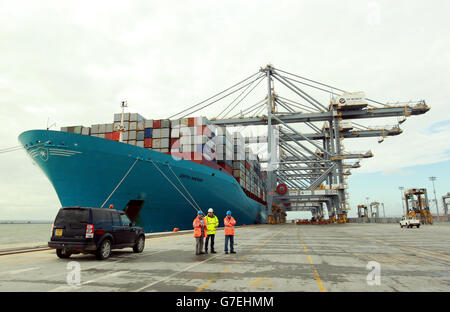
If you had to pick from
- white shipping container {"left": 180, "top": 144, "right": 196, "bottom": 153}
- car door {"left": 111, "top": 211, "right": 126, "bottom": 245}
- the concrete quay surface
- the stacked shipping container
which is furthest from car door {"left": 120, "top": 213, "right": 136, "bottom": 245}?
white shipping container {"left": 180, "top": 144, "right": 196, "bottom": 153}

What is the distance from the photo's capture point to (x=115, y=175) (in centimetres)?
1939

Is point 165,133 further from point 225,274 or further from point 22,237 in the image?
point 22,237

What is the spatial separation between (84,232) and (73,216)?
73 cm

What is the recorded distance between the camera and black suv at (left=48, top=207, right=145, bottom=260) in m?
9.05

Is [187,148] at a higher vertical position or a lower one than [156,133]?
lower

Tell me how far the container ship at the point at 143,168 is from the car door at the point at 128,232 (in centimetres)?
859

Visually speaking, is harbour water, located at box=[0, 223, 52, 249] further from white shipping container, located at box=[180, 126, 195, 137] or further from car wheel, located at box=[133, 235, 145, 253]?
white shipping container, located at box=[180, 126, 195, 137]

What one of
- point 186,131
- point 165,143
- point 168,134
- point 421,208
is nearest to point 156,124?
point 168,134

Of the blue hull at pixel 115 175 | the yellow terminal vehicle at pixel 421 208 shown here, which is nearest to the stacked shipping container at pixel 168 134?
the blue hull at pixel 115 175

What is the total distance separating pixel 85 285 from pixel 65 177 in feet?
47.5

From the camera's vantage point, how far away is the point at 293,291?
5375 mm

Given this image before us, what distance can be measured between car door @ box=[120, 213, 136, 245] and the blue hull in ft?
29.0
